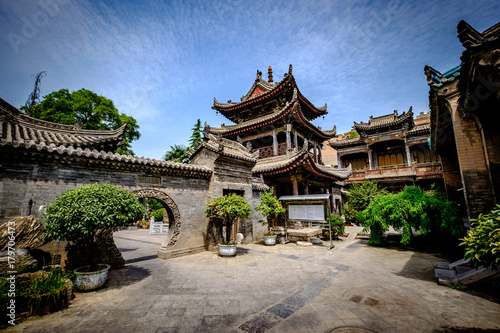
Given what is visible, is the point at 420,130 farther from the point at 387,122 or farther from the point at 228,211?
the point at 228,211

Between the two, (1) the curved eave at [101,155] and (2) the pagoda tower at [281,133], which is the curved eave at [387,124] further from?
(1) the curved eave at [101,155]

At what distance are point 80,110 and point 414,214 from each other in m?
28.2

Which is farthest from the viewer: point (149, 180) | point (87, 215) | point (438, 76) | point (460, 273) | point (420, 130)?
point (420, 130)

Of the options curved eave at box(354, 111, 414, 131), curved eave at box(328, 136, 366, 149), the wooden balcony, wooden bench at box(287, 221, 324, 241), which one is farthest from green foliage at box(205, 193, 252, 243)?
curved eave at box(354, 111, 414, 131)

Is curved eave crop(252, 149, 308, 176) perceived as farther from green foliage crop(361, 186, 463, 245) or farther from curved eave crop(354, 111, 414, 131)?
curved eave crop(354, 111, 414, 131)

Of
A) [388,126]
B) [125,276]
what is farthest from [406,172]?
[125,276]

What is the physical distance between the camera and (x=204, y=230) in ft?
28.2

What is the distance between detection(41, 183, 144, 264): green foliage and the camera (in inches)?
171

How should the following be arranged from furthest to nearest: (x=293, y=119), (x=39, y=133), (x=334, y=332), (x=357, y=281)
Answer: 1. (x=293, y=119)
2. (x=39, y=133)
3. (x=357, y=281)
4. (x=334, y=332)

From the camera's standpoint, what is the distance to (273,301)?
3998mm

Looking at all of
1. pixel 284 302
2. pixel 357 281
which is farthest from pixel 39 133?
pixel 357 281

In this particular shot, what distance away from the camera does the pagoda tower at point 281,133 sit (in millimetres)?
12523

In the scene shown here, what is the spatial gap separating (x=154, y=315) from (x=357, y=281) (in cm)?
447

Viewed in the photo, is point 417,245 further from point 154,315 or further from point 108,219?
point 108,219
